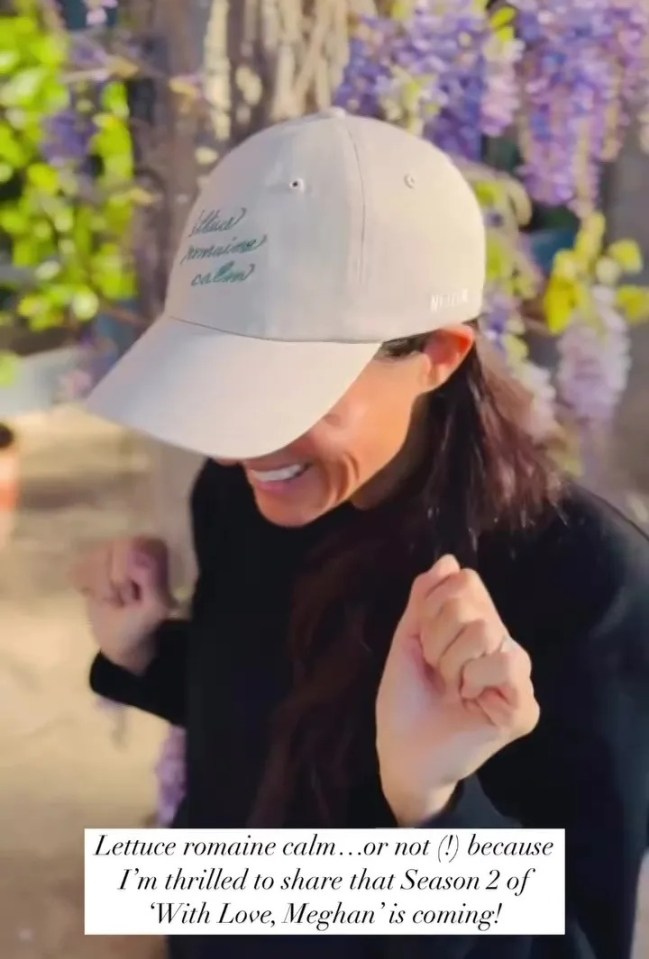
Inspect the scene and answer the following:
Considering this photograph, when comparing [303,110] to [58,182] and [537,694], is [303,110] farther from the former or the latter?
[537,694]

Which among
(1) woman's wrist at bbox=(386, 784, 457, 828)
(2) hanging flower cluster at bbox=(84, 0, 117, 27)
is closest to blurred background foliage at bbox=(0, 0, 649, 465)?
(2) hanging flower cluster at bbox=(84, 0, 117, 27)

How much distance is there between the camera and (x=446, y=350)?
2.15 ft

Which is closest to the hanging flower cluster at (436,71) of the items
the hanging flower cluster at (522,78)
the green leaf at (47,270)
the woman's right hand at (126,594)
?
the hanging flower cluster at (522,78)

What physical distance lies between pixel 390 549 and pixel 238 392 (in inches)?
6.1

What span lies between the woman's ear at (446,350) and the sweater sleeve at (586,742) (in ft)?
0.44

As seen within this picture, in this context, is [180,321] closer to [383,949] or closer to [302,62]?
[302,62]

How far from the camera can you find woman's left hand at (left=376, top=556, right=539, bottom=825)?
65cm

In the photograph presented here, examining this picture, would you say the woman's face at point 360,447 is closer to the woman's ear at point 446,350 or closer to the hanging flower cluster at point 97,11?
the woman's ear at point 446,350

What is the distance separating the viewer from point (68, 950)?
727 mm

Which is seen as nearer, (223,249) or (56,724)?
(223,249)

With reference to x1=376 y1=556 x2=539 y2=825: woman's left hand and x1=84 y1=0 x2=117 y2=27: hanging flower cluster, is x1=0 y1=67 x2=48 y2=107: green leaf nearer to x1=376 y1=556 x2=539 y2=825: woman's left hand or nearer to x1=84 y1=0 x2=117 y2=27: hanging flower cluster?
x1=84 y1=0 x2=117 y2=27: hanging flower cluster
